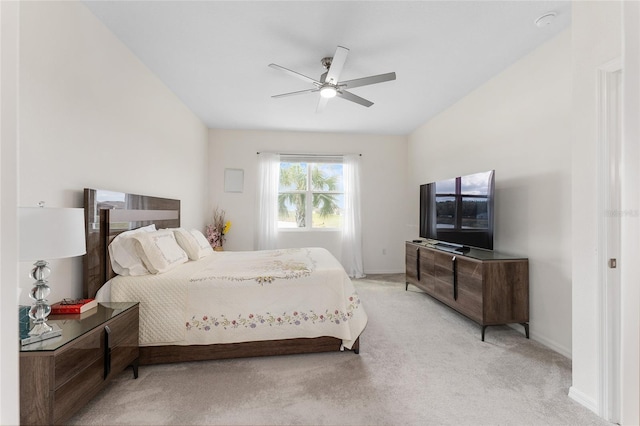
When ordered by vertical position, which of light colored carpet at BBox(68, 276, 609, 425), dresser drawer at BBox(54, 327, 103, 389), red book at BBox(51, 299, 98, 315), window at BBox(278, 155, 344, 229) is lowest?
light colored carpet at BBox(68, 276, 609, 425)

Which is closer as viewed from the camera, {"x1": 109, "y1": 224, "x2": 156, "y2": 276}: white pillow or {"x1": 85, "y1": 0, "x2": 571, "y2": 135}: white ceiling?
{"x1": 85, "y1": 0, "x2": 571, "y2": 135}: white ceiling

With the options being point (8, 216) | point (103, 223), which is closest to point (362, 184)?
point (103, 223)

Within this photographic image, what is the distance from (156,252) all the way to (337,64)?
2.16m

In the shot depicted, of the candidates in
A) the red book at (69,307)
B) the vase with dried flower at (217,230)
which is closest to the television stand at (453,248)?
the red book at (69,307)

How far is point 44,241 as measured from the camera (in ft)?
4.13

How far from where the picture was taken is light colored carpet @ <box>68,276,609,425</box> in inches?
61.8

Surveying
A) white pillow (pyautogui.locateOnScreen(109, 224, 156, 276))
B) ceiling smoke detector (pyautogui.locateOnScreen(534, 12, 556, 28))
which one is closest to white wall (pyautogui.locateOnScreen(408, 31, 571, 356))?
ceiling smoke detector (pyautogui.locateOnScreen(534, 12, 556, 28))

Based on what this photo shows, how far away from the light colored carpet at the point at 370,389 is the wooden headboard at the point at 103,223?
742 millimetres

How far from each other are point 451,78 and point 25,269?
12.8 feet

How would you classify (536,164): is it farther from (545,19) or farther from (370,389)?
(370,389)

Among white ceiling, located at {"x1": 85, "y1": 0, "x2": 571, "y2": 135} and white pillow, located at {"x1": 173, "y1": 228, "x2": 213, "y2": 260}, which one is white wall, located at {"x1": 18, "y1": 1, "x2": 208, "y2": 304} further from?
white pillow, located at {"x1": 173, "y1": 228, "x2": 213, "y2": 260}

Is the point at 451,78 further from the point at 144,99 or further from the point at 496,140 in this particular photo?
the point at 144,99

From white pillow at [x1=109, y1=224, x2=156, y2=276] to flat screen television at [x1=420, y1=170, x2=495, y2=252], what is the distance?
120 inches

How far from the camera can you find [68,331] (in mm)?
1470
